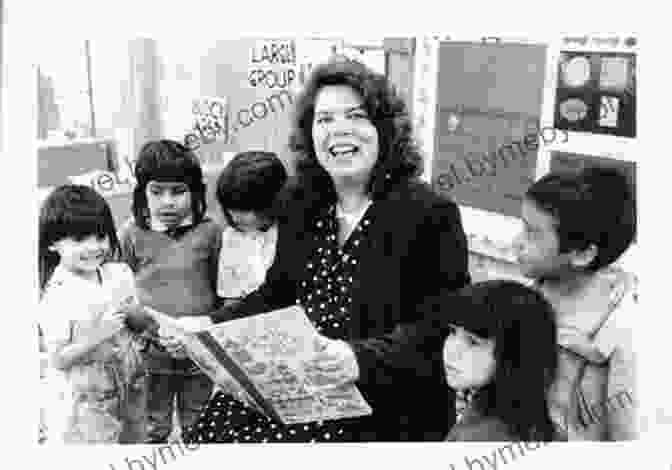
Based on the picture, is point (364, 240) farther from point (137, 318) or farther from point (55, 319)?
point (55, 319)

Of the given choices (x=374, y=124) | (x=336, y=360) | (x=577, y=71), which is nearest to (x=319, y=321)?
(x=336, y=360)

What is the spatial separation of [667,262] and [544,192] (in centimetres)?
24

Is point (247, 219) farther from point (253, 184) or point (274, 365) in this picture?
point (274, 365)

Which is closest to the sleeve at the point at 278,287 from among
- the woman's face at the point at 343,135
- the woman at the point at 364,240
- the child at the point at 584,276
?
the woman at the point at 364,240

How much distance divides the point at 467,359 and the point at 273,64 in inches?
20.8

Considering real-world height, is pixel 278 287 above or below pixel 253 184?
below

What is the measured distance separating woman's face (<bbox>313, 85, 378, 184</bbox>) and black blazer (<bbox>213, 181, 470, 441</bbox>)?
0.19 feet

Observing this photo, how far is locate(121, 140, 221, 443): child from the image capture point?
1.04 m

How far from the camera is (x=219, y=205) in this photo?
1.03 meters

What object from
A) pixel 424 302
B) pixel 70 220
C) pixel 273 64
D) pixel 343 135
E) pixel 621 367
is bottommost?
pixel 621 367

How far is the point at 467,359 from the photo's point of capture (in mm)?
1016

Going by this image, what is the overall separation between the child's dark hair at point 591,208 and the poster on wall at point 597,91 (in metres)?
0.07

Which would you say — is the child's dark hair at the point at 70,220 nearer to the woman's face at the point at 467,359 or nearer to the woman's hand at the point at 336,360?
the woman's hand at the point at 336,360

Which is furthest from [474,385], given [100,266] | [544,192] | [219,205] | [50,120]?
[50,120]
